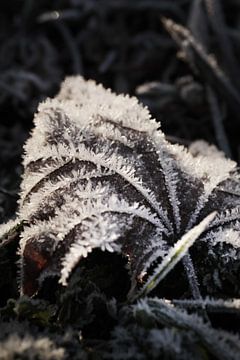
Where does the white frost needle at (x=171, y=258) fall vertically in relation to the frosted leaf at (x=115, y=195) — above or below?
below

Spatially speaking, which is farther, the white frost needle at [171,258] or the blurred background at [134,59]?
the blurred background at [134,59]

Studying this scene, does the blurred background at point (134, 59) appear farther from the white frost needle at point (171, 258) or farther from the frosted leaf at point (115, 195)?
the white frost needle at point (171, 258)

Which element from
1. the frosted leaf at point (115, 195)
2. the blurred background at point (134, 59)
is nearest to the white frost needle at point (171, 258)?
the frosted leaf at point (115, 195)

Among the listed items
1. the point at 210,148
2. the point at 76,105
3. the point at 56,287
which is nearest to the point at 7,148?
the point at 76,105

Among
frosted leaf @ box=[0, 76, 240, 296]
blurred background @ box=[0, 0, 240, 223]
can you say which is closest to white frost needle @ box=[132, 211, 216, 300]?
frosted leaf @ box=[0, 76, 240, 296]

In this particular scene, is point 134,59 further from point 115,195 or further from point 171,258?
point 171,258

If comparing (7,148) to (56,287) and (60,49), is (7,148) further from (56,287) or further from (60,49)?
(56,287)

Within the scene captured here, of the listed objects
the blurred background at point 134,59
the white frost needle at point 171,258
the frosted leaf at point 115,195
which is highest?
the blurred background at point 134,59
